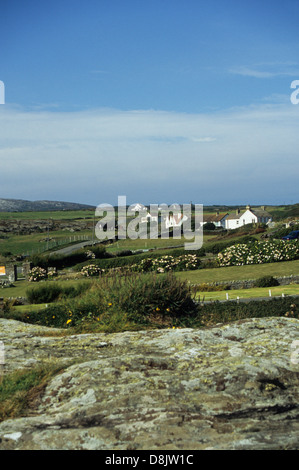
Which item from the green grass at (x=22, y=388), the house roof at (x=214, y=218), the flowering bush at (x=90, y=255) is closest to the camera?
the green grass at (x=22, y=388)

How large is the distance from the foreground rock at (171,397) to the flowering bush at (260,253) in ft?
104

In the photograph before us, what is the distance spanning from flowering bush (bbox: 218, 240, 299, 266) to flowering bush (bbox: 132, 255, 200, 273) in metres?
2.18

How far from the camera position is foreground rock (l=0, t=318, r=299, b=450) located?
226 cm

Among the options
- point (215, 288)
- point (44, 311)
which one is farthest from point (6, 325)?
point (215, 288)

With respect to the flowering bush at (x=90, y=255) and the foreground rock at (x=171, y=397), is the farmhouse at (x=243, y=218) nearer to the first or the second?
the flowering bush at (x=90, y=255)

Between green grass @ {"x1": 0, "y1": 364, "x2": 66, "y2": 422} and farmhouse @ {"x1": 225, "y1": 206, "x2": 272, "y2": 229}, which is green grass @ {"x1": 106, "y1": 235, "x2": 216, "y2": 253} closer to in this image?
farmhouse @ {"x1": 225, "y1": 206, "x2": 272, "y2": 229}

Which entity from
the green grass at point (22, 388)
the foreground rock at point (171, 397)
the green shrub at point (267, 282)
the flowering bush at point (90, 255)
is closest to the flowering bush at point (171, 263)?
the green shrub at point (267, 282)

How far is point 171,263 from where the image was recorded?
1422 inches

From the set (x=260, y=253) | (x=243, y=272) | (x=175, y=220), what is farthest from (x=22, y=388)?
(x=175, y=220)

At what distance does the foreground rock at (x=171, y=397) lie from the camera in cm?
226

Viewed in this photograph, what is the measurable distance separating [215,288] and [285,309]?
10.6 metres

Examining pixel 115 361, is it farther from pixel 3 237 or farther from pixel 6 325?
pixel 3 237

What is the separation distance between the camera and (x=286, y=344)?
3371 mm

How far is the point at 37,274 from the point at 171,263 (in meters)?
11.0
